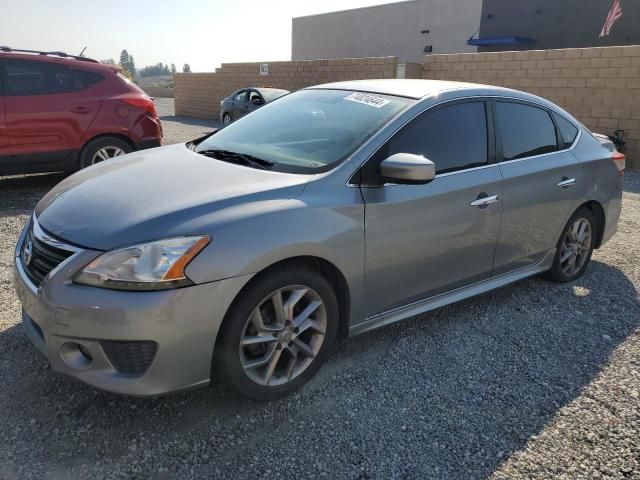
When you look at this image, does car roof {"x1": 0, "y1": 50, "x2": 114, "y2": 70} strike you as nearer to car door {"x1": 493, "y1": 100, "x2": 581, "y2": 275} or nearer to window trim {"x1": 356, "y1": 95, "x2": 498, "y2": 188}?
window trim {"x1": 356, "y1": 95, "x2": 498, "y2": 188}

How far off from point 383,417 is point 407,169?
130cm

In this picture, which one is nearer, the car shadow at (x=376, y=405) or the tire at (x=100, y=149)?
the car shadow at (x=376, y=405)

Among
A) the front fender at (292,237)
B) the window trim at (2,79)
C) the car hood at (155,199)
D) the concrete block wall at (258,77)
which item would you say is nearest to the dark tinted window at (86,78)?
the window trim at (2,79)

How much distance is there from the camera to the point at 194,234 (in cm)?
231

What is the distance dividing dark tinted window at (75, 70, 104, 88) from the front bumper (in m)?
5.15

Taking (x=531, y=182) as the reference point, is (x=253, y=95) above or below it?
above

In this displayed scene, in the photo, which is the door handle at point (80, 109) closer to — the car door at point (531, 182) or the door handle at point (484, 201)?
the car door at point (531, 182)

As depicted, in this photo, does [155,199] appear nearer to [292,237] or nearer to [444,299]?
[292,237]

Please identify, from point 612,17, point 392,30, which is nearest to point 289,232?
point 612,17

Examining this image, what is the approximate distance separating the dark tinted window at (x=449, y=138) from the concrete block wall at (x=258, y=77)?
12202 millimetres

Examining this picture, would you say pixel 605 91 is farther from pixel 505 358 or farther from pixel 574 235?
pixel 505 358

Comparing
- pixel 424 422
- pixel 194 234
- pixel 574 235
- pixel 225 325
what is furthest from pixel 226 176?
pixel 574 235

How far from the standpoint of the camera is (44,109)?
6.35 m

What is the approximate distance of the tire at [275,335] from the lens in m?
2.46
